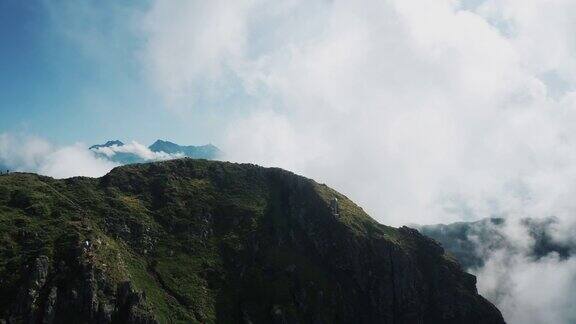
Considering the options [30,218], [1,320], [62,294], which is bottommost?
[1,320]

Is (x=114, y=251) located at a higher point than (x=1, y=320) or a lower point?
higher

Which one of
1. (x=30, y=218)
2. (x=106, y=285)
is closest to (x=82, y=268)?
(x=106, y=285)

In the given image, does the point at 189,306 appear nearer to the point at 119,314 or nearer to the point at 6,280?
the point at 119,314

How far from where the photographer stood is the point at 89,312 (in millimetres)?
165875

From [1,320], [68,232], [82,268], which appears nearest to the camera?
[1,320]

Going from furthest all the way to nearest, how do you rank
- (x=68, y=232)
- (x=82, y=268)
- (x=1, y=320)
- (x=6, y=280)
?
(x=68, y=232) → (x=82, y=268) → (x=6, y=280) → (x=1, y=320)

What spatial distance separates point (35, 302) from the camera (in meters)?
160

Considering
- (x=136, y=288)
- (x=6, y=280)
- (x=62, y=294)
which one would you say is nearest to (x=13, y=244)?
(x=6, y=280)

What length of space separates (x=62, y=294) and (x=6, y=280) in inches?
722

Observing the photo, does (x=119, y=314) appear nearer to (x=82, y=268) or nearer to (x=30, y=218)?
(x=82, y=268)

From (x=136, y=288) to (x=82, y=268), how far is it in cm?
2110

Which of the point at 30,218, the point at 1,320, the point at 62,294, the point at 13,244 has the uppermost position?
the point at 30,218

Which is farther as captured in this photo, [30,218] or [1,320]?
[30,218]

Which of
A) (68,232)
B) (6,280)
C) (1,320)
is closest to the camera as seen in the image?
(1,320)
